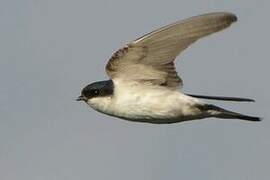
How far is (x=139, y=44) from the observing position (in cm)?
942

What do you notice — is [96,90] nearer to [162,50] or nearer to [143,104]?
[143,104]

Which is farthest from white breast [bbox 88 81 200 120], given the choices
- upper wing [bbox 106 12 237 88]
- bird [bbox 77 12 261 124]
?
upper wing [bbox 106 12 237 88]

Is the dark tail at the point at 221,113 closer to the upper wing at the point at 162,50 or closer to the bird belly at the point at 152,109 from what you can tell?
the bird belly at the point at 152,109

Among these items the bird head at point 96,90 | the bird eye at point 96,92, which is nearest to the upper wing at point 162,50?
the bird head at point 96,90

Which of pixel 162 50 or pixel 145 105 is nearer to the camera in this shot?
pixel 162 50

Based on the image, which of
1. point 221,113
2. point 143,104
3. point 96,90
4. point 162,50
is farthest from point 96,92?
point 221,113

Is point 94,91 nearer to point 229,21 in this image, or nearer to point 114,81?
point 114,81

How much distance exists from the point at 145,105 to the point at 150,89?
9.9 inches

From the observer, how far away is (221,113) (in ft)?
31.8

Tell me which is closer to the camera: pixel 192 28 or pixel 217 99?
pixel 192 28

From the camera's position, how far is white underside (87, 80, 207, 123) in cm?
964

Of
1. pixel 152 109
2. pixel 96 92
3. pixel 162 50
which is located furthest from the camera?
pixel 96 92

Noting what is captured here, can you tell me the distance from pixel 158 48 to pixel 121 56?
0.35 metres

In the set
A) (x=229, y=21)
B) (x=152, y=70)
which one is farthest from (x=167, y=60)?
(x=229, y=21)
